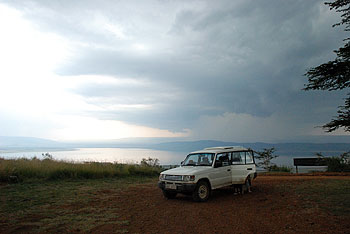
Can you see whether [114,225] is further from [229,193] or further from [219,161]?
[229,193]

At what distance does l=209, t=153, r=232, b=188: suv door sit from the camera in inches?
378

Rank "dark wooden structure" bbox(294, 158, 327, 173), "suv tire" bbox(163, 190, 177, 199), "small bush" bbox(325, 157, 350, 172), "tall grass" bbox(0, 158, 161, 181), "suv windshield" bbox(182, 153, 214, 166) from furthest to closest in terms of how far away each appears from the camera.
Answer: "dark wooden structure" bbox(294, 158, 327, 173), "small bush" bbox(325, 157, 350, 172), "tall grass" bbox(0, 158, 161, 181), "suv windshield" bbox(182, 153, 214, 166), "suv tire" bbox(163, 190, 177, 199)

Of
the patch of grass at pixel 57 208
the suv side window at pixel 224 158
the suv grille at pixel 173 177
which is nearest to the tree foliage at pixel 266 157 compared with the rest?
the suv side window at pixel 224 158

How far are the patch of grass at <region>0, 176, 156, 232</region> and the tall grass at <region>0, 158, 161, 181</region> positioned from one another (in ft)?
6.42

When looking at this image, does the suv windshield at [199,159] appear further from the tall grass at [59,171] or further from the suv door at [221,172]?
the tall grass at [59,171]

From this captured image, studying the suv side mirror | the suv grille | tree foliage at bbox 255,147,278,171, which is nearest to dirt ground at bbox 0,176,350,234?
the suv grille

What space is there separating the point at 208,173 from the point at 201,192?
70cm

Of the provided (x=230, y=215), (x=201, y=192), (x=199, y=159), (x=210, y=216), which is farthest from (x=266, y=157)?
(x=210, y=216)

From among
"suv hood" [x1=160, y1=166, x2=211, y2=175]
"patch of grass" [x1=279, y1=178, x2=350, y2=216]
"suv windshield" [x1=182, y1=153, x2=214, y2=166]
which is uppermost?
"suv windshield" [x1=182, y1=153, x2=214, y2=166]

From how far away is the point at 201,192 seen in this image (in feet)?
30.2

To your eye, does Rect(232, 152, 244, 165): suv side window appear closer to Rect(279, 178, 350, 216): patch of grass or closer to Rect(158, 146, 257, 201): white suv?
Rect(158, 146, 257, 201): white suv

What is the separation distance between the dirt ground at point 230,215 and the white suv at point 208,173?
1.58ft

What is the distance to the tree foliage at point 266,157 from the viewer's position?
24.3 metres

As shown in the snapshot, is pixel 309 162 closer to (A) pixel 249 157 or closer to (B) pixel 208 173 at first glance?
(A) pixel 249 157
